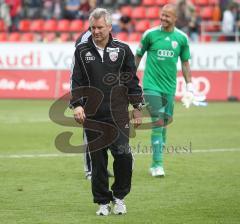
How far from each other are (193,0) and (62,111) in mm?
12200

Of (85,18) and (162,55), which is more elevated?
(162,55)

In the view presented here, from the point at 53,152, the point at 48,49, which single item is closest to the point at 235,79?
the point at 48,49

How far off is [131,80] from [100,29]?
697 millimetres

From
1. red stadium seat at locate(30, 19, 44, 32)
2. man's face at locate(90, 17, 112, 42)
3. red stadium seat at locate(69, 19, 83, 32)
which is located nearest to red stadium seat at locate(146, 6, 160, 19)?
red stadium seat at locate(69, 19, 83, 32)

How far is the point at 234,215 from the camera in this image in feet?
29.3

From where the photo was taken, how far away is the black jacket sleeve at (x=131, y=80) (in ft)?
29.3

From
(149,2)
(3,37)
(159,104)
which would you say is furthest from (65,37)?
(159,104)

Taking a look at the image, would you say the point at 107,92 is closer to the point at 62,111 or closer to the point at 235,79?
the point at 62,111

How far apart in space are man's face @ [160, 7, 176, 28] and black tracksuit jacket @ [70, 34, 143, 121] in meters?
3.03

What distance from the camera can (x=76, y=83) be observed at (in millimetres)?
8875

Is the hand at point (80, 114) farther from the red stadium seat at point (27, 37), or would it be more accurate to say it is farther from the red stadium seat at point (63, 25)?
the red stadium seat at point (63, 25)

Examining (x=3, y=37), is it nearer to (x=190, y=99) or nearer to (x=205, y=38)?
(x=205, y=38)

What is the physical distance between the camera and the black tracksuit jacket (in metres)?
8.81

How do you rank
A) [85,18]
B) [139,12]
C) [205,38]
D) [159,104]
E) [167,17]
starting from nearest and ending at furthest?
1. [167,17]
2. [159,104]
3. [205,38]
4. [85,18]
5. [139,12]
